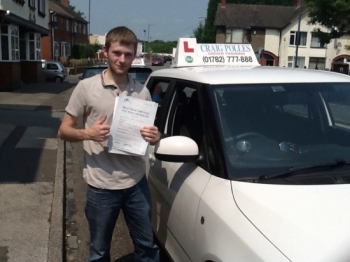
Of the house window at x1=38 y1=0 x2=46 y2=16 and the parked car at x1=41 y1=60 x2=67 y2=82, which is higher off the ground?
the house window at x1=38 y1=0 x2=46 y2=16

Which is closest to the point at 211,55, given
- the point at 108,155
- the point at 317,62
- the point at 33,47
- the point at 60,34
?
the point at 108,155

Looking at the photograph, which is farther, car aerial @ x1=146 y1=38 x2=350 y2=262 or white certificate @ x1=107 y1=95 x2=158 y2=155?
white certificate @ x1=107 y1=95 x2=158 y2=155

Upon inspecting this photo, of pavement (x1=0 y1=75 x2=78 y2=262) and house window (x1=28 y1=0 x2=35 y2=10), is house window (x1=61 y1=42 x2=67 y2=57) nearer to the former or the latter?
house window (x1=28 y1=0 x2=35 y2=10)

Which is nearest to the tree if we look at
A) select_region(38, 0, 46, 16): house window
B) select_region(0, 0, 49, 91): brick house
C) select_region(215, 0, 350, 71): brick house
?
select_region(0, 0, 49, 91): brick house

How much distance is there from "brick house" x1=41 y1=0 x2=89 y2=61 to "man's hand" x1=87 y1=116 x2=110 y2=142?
43.8 meters

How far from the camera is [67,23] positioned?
56.6 meters

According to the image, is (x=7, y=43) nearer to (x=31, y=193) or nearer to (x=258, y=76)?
(x=31, y=193)

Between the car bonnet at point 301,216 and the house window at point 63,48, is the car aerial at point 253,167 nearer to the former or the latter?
the car bonnet at point 301,216

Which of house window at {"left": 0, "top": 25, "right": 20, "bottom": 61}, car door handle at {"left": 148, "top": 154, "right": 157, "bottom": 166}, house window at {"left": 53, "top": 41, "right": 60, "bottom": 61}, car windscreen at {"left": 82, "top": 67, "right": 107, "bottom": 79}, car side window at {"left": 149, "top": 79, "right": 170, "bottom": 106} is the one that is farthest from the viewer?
house window at {"left": 53, "top": 41, "right": 60, "bottom": 61}

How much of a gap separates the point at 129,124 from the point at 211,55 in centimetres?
229

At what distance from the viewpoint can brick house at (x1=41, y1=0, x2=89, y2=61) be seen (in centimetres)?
4841

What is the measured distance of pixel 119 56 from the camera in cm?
272

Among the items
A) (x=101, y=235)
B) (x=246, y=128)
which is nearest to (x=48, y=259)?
(x=101, y=235)

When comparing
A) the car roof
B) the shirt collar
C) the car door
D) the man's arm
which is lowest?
the car door
